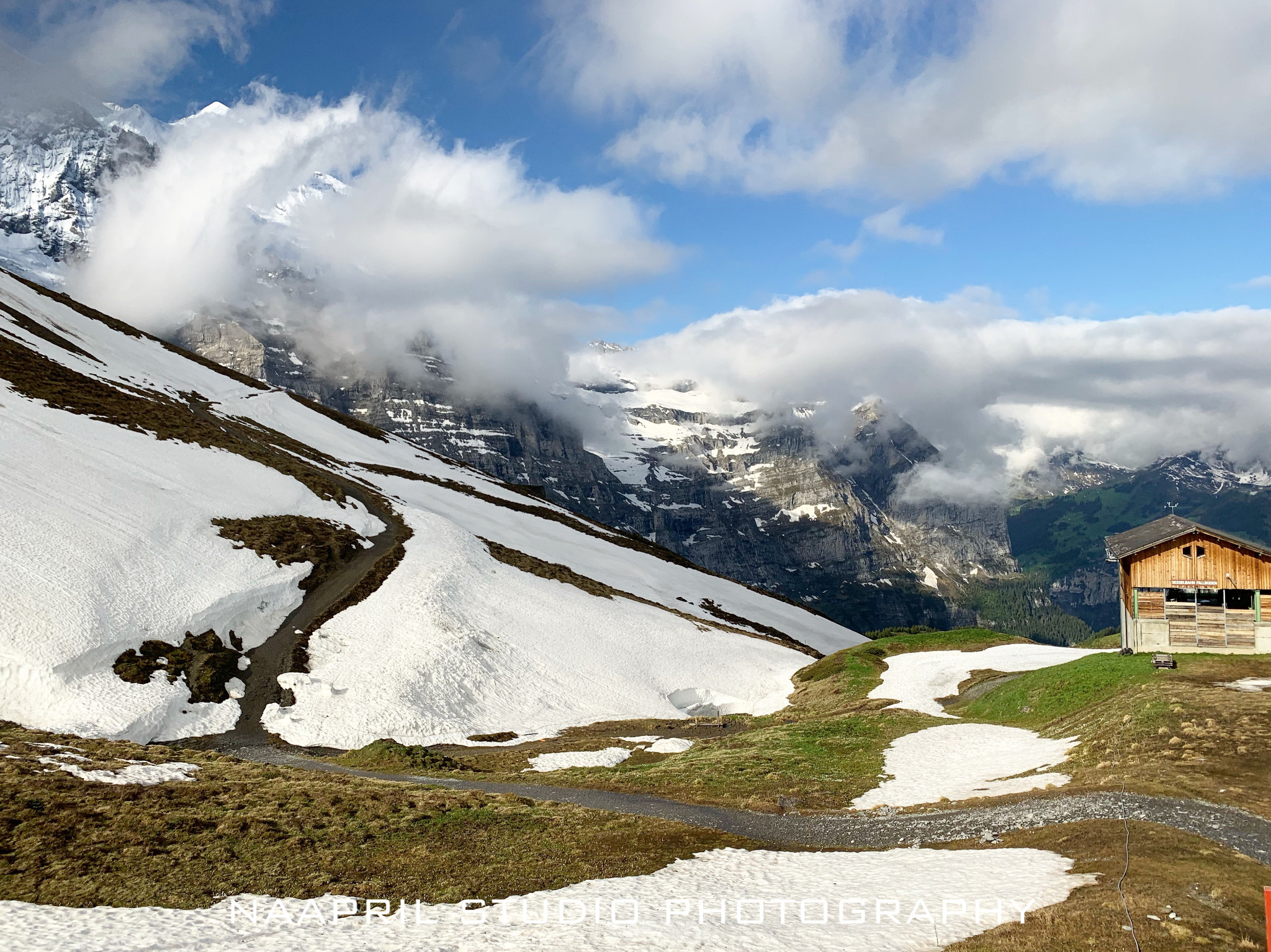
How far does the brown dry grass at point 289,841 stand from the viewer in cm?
2002

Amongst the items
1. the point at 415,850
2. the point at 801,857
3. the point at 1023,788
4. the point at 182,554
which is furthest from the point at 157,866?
the point at 182,554

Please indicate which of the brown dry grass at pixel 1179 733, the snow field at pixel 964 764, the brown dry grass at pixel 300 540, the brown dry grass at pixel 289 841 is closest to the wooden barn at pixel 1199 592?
the brown dry grass at pixel 1179 733

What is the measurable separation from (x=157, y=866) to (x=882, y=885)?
19.9 metres

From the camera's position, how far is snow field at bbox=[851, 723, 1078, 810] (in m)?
30.7

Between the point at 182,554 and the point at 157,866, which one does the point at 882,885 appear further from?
the point at 182,554

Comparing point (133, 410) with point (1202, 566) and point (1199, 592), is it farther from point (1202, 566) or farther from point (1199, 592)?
point (1199, 592)

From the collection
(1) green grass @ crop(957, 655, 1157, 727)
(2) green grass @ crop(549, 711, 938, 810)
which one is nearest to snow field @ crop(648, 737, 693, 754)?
(2) green grass @ crop(549, 711, 938, 810)

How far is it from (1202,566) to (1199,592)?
195cm

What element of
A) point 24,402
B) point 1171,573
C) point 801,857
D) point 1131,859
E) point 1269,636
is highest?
point 24,402

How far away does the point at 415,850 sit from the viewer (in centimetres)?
2364

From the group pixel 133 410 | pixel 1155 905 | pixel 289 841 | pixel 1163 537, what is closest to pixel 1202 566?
pixel 1163 537

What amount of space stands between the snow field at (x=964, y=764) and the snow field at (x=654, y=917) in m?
8.92

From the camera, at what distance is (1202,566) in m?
51.7

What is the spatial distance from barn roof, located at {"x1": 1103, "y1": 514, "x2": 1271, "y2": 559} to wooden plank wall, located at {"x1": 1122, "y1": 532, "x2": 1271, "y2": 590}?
1.33ft
